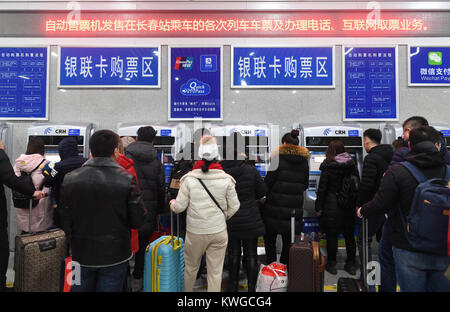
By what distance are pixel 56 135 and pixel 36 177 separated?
0.85 m

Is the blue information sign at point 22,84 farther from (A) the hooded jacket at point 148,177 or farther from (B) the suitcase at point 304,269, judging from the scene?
(B) the suitcase at point 304,269

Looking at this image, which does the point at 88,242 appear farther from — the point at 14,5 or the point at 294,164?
the point at 14,5

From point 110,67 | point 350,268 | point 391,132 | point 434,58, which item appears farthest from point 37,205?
point 434,58

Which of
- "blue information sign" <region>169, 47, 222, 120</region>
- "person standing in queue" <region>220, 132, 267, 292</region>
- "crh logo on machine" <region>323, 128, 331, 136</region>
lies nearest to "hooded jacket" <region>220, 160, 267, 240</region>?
"person standing in queue" <region>220, 132, 267, 292</region>

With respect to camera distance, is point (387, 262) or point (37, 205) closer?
point (387, 262)

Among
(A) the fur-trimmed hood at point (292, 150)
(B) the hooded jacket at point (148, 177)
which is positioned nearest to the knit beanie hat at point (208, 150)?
(B) the hooded jacket at point (148, 177)

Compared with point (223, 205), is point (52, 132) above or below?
above

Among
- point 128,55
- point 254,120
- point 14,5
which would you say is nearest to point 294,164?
point 254,120

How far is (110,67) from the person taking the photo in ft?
13.9

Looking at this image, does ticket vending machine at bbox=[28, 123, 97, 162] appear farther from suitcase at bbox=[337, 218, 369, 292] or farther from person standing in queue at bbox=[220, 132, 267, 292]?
suitcase at bbox=[337, 218, 369, 292]

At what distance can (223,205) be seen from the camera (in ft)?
7.43

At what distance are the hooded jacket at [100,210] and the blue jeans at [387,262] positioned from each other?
1.82 metres

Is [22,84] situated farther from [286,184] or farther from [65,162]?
[286,184]
